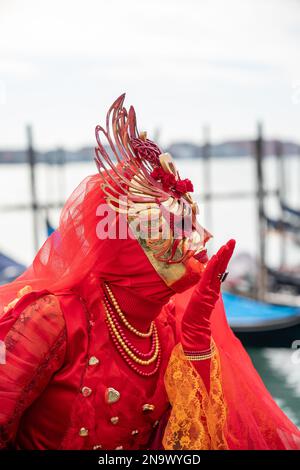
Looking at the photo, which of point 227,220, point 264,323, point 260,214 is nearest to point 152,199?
point 264,323

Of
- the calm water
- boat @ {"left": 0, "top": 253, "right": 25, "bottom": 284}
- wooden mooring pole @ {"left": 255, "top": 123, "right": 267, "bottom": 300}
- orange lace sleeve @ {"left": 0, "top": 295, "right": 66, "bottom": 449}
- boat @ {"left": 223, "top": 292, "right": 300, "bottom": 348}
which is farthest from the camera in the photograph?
wooden mooring pole @ {"left": 255, "top": 123, "right": 267, "bottom": 300}

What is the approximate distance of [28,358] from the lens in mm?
1154

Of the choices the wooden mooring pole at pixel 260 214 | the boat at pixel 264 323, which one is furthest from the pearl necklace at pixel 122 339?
the wooden mooring pole at pixel 260 214

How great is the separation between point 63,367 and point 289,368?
5.68 feet

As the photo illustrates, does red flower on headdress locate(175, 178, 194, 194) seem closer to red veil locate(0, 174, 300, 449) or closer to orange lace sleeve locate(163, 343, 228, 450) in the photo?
red veil locate(0, 174, 300, 449)

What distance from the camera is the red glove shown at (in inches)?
47.1

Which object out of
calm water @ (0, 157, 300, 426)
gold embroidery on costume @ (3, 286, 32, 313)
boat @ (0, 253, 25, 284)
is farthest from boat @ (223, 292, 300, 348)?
gold embroidery on costume @ (3, 286, 32, 313)

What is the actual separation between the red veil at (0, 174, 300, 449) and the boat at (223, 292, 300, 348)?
86.3 inches

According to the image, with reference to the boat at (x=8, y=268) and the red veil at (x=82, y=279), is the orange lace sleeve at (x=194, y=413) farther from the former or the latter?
the boat at (x=8, y=268)

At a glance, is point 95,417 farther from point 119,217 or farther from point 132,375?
point 119,217

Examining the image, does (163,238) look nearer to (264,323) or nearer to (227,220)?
(264,323)

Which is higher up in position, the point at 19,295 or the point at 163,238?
the point at 163,238

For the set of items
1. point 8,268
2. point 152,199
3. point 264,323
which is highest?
point 152,199

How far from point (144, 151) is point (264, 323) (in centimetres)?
257
